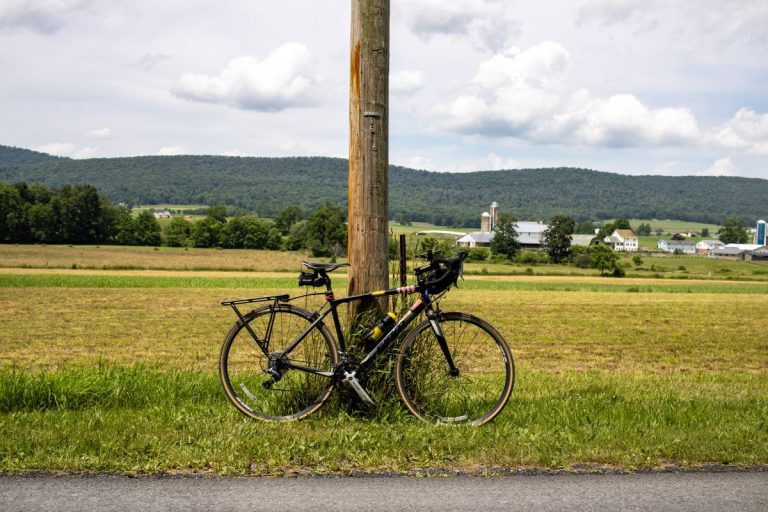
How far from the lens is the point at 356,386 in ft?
18.7

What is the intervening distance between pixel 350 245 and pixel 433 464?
6.97 ft

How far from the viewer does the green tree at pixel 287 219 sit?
4176 inches

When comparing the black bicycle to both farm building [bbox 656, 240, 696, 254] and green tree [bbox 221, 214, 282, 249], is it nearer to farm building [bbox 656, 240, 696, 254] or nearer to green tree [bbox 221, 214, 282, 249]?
green tree [bbox 221, 214, 282, 249]

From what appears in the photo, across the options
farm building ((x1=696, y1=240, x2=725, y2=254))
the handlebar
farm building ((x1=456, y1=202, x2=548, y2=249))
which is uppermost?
the handlebar

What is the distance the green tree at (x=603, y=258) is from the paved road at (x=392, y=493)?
81022 millimetres

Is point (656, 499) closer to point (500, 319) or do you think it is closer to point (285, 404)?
point (285, 404)

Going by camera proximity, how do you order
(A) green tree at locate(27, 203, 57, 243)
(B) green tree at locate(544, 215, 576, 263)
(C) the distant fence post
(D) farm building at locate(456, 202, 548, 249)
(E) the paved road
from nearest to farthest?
(E) the paved road < (C) the distant fence post < (A) green tree at locate(27, 203, 57, 243) < (B) green tree at locate(544, 215, 576, 263) < (D) farm building at locate(456, 202, 548, 249)

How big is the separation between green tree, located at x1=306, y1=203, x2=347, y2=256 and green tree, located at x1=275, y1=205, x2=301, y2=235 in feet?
69.9

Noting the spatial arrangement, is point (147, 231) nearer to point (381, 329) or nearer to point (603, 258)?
point (603, 258)

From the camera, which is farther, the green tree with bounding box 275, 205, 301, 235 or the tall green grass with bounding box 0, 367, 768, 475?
the green tree with bounding box 275, 205, 301, 235

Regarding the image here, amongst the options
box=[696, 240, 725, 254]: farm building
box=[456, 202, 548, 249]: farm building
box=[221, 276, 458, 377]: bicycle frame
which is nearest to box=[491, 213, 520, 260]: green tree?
box=[456, 202, 548, 249]: farm building

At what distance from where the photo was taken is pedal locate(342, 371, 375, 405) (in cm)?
568

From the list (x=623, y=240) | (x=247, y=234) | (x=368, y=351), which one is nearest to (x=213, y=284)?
(x=368, y=351)

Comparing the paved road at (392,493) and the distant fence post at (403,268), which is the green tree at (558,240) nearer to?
the distant fence post at (403,268)
